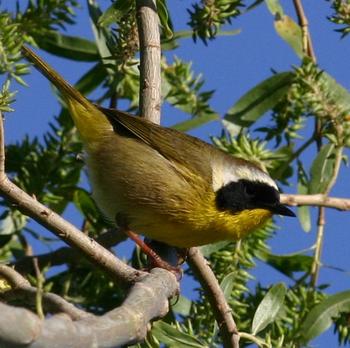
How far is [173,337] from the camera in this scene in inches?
139

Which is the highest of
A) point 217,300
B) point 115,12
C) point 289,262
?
point 115,12

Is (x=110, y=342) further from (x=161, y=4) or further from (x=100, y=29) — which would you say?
(x=100, y=29)

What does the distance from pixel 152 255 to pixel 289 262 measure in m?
1.01

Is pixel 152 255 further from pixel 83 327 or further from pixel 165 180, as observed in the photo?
pixel 83 327

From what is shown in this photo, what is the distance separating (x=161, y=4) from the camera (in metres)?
4.02

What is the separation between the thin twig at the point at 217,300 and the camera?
347 cm

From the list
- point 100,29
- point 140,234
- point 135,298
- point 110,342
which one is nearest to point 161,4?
point 100,29

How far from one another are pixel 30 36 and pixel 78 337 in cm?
311

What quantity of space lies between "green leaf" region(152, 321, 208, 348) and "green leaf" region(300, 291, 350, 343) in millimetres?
605

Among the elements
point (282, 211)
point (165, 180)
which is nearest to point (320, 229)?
point (282, 211)

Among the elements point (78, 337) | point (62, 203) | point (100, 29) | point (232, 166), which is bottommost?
point (62, 203)

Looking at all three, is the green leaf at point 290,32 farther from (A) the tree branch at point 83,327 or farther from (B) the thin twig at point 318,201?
(A) the tree branch at point 83,327

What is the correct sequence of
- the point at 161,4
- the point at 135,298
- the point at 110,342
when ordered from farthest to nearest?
the point at 161,4 < the point at 135,298 < the point at 110,342

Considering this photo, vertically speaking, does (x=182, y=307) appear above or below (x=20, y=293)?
below
